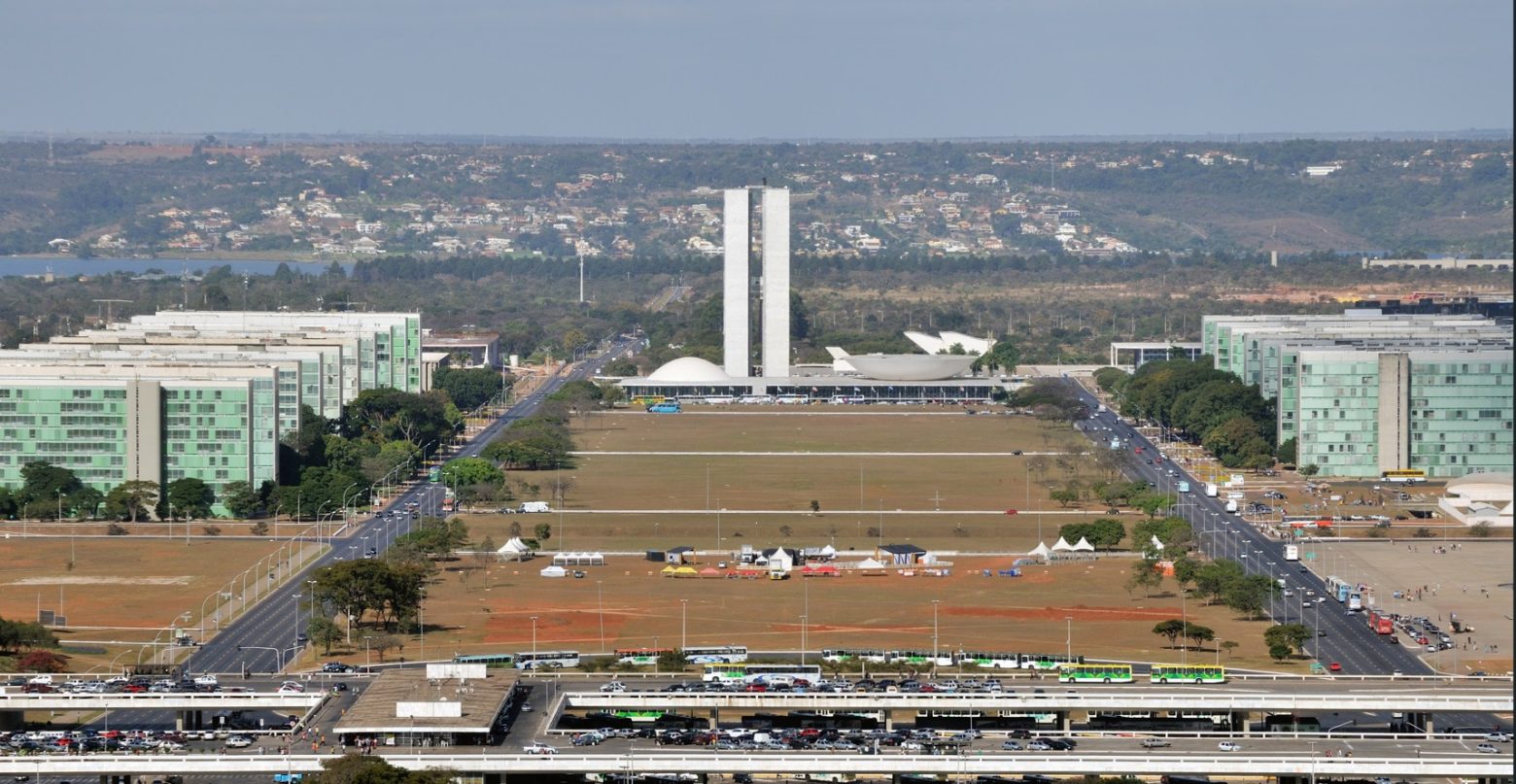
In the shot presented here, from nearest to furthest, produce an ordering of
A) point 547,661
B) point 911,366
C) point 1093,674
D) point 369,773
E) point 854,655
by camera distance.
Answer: point 369,773 < point 1093,674 < point 547,661 < point 854,655 < point 911,366

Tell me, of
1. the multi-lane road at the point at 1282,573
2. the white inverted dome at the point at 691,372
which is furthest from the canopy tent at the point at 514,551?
the white inverted dome at the point at 691,372

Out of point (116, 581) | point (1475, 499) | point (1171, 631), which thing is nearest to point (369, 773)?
point (1171, 631)

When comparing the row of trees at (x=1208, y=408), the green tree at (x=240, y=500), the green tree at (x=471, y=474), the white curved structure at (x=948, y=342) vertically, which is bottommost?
the green tree at (x=240, y=500)

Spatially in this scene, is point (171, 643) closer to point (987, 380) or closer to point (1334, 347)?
point (1334, 347)

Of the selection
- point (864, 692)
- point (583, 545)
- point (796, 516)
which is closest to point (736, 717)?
point (864, 692)

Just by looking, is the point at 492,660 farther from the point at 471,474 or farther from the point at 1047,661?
the point at 471,474

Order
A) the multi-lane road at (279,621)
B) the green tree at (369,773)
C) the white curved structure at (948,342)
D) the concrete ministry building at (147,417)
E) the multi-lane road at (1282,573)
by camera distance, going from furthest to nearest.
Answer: the white curved structure at (948,342) < the concrete ministry building at (147,417) < the multi-lane road at (1282,573) < the multi-lane road at (279,621) < the green tree at (369,773)

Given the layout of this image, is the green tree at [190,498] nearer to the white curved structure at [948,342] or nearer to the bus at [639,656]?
the bus at [639,656]
